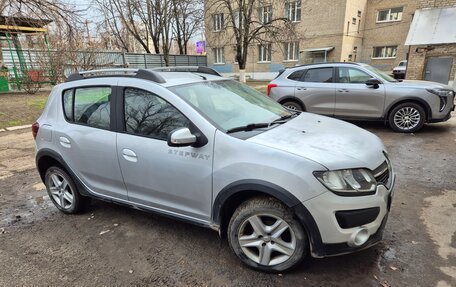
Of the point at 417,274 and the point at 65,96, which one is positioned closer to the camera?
the point at 417,274

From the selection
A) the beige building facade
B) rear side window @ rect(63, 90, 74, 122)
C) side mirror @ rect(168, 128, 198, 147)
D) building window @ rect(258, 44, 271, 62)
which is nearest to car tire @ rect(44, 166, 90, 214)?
rear side window @ rect(63, 90, 74, 122)

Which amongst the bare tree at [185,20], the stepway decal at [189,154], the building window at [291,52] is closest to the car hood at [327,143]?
the stepway decal at [189,154]

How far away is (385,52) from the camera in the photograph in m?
28.7

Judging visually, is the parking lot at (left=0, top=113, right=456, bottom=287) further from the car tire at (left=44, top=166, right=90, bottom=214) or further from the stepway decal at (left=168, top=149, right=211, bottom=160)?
the stepway decal at (left=168, top=149, right=211, bottom=160)

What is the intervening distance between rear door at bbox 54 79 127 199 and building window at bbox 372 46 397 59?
30.3m

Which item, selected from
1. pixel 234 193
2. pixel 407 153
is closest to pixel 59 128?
pixel 234 193

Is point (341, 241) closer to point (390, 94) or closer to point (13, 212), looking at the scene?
point (13, 212)

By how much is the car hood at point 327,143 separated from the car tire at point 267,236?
46cm

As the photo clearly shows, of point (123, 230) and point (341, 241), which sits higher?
point (341, 241)

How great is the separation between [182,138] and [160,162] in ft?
1.48

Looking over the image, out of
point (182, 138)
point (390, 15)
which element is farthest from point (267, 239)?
point (390, 15)

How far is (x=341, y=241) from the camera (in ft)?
7.61

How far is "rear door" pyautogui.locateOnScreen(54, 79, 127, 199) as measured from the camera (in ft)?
10.6

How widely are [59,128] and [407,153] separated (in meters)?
5.80
